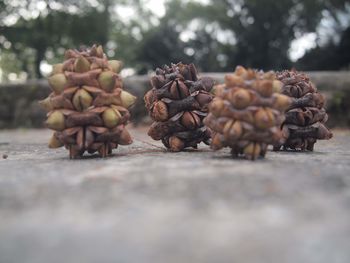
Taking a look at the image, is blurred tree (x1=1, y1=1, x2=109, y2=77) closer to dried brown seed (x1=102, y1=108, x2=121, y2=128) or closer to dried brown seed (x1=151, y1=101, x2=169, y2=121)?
dried brown seed (x1=151, y1=101, x2=169, y2=121)

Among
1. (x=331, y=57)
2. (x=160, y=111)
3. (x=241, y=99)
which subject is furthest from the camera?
(x=331, y=57)

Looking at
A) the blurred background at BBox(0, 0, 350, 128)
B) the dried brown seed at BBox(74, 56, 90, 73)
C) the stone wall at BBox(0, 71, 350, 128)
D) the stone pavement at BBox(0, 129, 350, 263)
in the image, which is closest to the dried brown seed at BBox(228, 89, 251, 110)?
the stone pavement at BBox(0, 129, 350, 263)

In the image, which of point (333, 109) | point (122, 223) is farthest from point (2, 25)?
point (122, 223)

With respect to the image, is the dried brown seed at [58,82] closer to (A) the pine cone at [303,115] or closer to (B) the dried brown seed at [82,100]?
(B) the dried brown seed at [82,100]

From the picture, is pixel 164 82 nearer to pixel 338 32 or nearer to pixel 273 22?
pixel 338 32

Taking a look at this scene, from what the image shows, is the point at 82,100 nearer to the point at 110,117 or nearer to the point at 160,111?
the point at 110,117

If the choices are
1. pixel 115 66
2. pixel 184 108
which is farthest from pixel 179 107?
pixel 115 66
